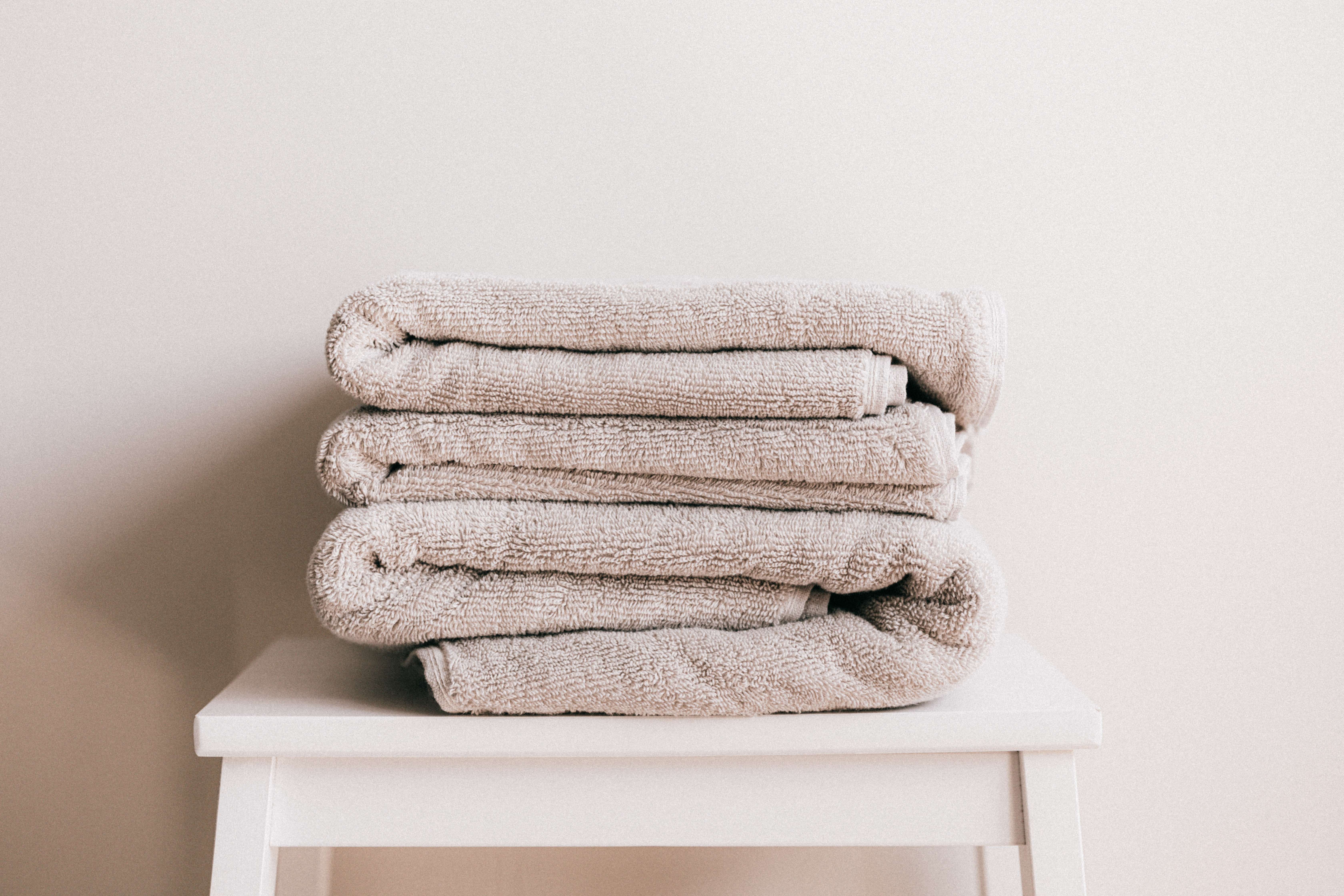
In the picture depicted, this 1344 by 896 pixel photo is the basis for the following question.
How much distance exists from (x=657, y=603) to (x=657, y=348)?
0.46 ft

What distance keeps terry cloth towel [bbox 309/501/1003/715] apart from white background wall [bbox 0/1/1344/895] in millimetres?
335

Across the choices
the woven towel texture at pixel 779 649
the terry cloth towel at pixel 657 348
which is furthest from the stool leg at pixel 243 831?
the terry cloth towel at pixel 657 348

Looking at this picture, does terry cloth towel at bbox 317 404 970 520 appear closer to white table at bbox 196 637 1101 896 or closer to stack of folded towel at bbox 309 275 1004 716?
stack of folded towel at bbox 309 275 1004 716

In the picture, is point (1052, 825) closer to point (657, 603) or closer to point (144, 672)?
point (657, 603)

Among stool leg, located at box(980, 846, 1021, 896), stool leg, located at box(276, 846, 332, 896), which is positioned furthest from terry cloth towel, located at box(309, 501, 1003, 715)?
stool leg, located at box(980, 846, 1021, 896)

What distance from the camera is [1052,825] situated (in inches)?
19.3

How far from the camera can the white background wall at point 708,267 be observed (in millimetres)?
773

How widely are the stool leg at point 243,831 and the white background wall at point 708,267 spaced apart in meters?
0.32

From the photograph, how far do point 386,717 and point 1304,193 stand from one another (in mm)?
826

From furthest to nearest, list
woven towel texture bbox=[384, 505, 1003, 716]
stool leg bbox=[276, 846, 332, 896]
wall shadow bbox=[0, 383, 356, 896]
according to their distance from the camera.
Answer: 1. wall shadow bbox=[0, 383, 356, 896]
2. stool leg bbox=[276, 846, 332, 896]
3. woven towel texture bbox=[384, 505, 1003, 716]

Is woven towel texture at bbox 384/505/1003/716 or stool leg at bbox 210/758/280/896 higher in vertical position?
woven towel texture at bbox 384/505/1003/716

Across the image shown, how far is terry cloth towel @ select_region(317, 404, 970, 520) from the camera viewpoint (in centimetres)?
49

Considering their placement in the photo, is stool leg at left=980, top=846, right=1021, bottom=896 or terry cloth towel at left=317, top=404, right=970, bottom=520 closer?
terry cloth towel at left=317, top=404, right=970, bottom=520

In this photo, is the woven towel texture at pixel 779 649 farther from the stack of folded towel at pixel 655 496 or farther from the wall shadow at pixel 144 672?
the wall shadow at pixel 144 672
